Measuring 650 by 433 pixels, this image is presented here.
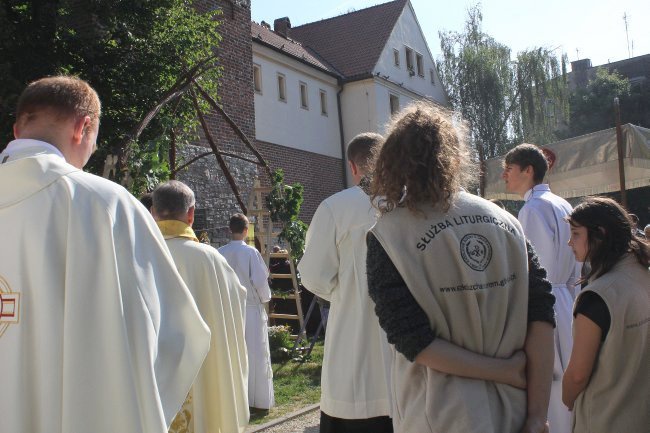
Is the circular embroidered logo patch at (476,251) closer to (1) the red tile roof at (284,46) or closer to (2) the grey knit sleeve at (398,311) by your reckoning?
(2) the grey knit sleeve at (398,311)

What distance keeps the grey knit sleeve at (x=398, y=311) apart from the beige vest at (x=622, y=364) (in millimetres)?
1259

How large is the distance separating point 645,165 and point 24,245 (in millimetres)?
7361

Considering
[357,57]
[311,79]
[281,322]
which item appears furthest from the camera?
[357,57]

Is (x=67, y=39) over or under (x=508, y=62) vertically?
under

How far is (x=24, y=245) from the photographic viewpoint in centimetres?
221

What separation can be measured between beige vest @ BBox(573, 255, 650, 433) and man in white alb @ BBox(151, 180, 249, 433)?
2.03 m

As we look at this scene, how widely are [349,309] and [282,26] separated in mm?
26766

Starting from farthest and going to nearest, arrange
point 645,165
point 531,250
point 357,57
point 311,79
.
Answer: point 357,57, point 311,79, point 645,165, point 531,250

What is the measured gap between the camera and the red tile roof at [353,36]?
2842cm

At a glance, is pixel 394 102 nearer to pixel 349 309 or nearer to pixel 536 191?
pixel 536 191

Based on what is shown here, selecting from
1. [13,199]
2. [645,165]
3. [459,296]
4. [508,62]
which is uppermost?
[508,62]

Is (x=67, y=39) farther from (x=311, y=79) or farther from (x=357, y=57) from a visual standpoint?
(x=357, y=57)

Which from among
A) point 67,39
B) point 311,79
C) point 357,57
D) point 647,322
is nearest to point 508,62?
point 357,57

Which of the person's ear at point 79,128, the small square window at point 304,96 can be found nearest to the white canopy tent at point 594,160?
the person's ear at point 79,128
